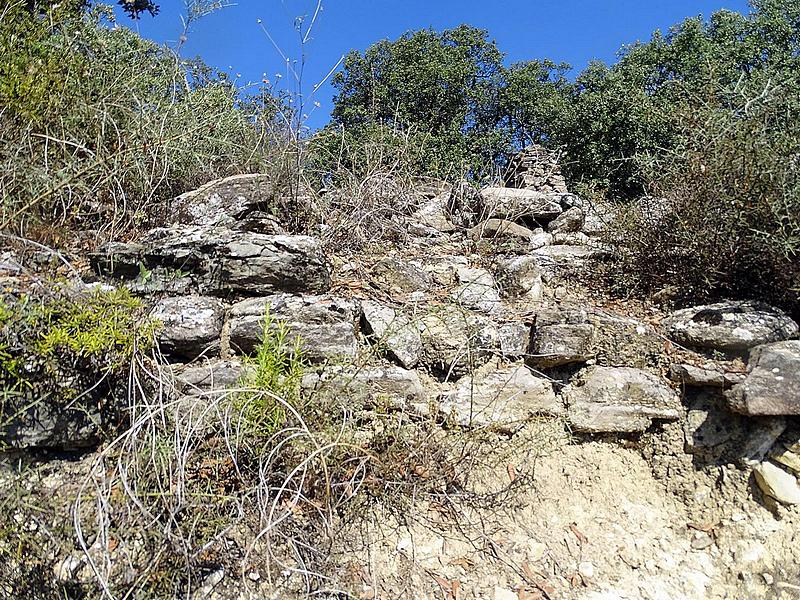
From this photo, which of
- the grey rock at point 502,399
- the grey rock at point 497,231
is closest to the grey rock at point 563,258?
the grey rock at point 497,231

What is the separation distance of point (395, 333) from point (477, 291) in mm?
758

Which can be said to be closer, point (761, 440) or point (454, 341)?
point (761, 440)

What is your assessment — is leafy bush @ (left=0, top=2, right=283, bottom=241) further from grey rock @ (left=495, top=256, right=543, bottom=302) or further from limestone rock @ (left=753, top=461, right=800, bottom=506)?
limestone rock @ (left=753, top=461, right=800, bottom=506)

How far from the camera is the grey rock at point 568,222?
435cm

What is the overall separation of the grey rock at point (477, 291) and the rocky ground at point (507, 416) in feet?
0.05

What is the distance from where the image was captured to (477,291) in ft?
11.4

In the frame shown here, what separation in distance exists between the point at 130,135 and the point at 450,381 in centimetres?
210

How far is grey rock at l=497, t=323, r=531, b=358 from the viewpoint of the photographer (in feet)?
10.0

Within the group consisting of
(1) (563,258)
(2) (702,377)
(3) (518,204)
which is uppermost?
(3) (518,204)

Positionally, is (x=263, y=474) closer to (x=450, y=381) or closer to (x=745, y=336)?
(x=450, y=381)

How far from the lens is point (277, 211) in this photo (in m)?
3.77

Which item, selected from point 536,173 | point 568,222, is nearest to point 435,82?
point 536,173

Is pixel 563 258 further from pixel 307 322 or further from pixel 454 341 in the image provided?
pixel 307 322

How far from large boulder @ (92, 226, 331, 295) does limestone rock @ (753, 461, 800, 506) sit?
6.73ft
